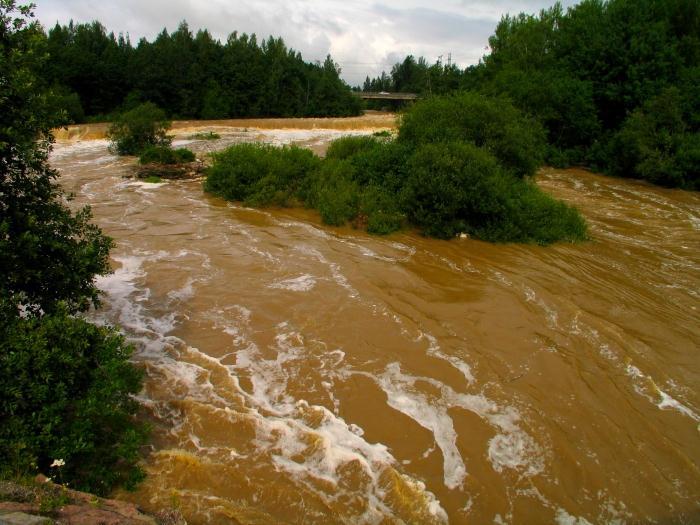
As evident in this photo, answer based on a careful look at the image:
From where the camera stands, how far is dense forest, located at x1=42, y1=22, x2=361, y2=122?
5309 centimetres

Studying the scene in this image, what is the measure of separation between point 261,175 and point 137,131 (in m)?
12.2

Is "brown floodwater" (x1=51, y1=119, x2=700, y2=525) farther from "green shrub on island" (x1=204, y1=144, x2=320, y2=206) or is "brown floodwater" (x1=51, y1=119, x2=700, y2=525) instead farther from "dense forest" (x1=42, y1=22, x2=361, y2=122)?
"dense forest" (x1=42, y1=22, x2=361, y2=122)

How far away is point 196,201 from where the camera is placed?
16.8 meters

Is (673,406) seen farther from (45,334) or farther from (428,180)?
(428,180)

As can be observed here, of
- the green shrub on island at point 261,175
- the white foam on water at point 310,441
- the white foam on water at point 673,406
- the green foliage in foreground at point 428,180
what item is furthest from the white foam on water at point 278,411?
the green shrub on island at point 261,175

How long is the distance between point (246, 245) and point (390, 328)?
5626mm

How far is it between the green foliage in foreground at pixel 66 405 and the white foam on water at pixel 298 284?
4.75 m

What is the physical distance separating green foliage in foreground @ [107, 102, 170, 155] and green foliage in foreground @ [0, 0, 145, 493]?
20.6 m

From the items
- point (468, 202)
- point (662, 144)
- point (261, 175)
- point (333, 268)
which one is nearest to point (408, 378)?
point (333, 268)

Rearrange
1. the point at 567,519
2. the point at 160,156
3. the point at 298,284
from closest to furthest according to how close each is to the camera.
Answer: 1. the point at 567,519
2. the point at 298,284
3. the point at 160,156

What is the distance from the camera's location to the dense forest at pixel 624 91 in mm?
26188

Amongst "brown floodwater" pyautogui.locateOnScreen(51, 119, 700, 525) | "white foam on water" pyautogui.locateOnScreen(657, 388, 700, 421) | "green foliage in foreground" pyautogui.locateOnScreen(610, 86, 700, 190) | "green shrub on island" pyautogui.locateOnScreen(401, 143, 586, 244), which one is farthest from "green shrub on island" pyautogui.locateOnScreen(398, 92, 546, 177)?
"green foliage in foreground" pyautogui.locateOnScreen(610, 86, 700, 190)

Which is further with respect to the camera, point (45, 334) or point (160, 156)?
point (160, 156)

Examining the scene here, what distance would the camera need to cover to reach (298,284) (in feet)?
32.6
